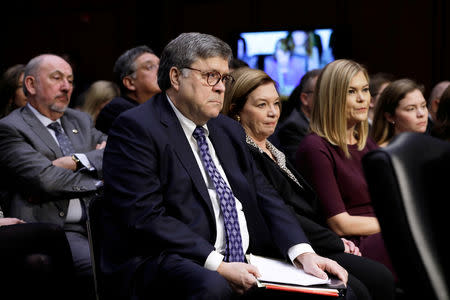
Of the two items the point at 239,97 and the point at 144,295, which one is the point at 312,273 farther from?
the point at 239,97

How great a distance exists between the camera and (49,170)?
9.60 feet

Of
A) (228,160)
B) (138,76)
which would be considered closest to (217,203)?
(228,160)

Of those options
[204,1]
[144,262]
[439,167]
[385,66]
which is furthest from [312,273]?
[204,1]

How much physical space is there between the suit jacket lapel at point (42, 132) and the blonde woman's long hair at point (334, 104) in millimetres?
1328

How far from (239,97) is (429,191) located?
6.24 ft

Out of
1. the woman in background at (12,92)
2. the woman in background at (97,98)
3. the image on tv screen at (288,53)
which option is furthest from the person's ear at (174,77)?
the image on tv screen at (288,53)

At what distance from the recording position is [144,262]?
2.08m

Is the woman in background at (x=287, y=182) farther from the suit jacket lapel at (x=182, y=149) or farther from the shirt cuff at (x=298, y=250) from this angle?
the suit jacket lapel at (x=182, y=149)

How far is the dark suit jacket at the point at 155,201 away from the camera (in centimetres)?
207

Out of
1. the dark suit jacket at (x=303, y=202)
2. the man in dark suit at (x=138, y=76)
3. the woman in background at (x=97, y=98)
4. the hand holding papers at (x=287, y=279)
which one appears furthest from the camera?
the woman in background at (x=97, y=98)

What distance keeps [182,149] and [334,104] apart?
1.15 metres

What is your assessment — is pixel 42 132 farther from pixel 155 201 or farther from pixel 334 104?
pixel 334 104

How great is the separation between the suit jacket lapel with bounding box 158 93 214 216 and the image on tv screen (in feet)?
15.9

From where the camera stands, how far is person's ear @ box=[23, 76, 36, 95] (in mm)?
3322
